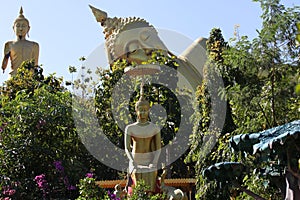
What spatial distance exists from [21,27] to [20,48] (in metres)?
0.57

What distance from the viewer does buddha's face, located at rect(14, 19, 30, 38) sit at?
15.2 meters

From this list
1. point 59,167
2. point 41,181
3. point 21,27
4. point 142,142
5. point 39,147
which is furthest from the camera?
point 21,27

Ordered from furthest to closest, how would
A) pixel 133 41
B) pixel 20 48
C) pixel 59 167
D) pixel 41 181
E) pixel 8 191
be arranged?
1. pixel 20 48
2. pixel 133 41
3. pixel 59 167
4. pixel 41 181
5. pixel 8 191

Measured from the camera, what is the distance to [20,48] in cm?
1503

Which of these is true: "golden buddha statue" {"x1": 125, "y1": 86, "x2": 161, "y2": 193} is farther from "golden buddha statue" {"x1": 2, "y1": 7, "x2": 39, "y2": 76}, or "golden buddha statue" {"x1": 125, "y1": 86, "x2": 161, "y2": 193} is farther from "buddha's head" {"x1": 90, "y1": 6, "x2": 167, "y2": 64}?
"golden buddha statue" {"x1": 2, "y1": 7, "x2": 39, "y2": 76}

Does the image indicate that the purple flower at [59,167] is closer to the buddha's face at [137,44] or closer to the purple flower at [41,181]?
the purple flower at [41,181]

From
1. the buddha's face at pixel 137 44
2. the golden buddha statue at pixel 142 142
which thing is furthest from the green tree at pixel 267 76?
the buddha's face at pixel 137 44

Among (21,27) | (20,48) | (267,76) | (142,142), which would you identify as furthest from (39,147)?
(21,27)

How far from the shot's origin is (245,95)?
7023mm

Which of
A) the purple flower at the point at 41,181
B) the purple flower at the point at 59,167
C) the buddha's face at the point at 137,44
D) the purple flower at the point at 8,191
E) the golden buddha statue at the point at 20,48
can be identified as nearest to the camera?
the purple flower at the point at 8,191

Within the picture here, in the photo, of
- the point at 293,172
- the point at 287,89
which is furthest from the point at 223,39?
the point at 293,172

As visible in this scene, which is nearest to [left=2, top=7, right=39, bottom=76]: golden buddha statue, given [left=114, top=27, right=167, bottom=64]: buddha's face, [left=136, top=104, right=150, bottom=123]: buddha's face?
[left=114, top=27, right=167, bottom=64]: buddha's face

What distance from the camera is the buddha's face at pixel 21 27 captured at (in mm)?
15176

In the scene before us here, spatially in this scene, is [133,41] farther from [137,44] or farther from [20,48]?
[20,48]
